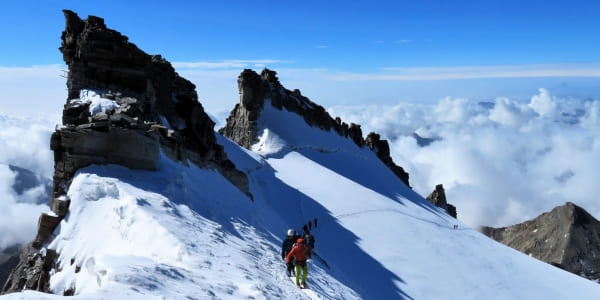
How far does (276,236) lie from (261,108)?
38.8 m

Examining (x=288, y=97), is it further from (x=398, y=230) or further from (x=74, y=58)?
(x=74, y=58)

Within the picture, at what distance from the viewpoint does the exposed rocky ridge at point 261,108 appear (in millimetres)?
60562

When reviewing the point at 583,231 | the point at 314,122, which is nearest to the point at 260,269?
the point at 314,122

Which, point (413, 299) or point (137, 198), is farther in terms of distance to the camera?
point (413, 299)

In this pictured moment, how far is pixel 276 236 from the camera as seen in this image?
25.1 meters

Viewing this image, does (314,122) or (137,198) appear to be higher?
(314,122)

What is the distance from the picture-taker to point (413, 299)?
27.9 metres

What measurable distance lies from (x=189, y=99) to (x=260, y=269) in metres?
26.7

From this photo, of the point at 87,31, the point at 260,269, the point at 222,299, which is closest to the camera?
the point at 222,299

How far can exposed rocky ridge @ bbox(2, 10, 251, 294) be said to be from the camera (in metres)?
16.7

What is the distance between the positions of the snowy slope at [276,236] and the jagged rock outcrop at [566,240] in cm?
10934

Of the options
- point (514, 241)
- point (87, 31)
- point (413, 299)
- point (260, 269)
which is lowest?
point (514, 241)

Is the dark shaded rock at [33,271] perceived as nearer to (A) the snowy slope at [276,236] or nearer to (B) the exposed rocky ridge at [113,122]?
(B) the exposed rocky ridge at [113,122]

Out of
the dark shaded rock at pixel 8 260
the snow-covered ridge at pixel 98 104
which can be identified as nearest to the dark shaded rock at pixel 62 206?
the snow-covered ridge at pixel 98 104
